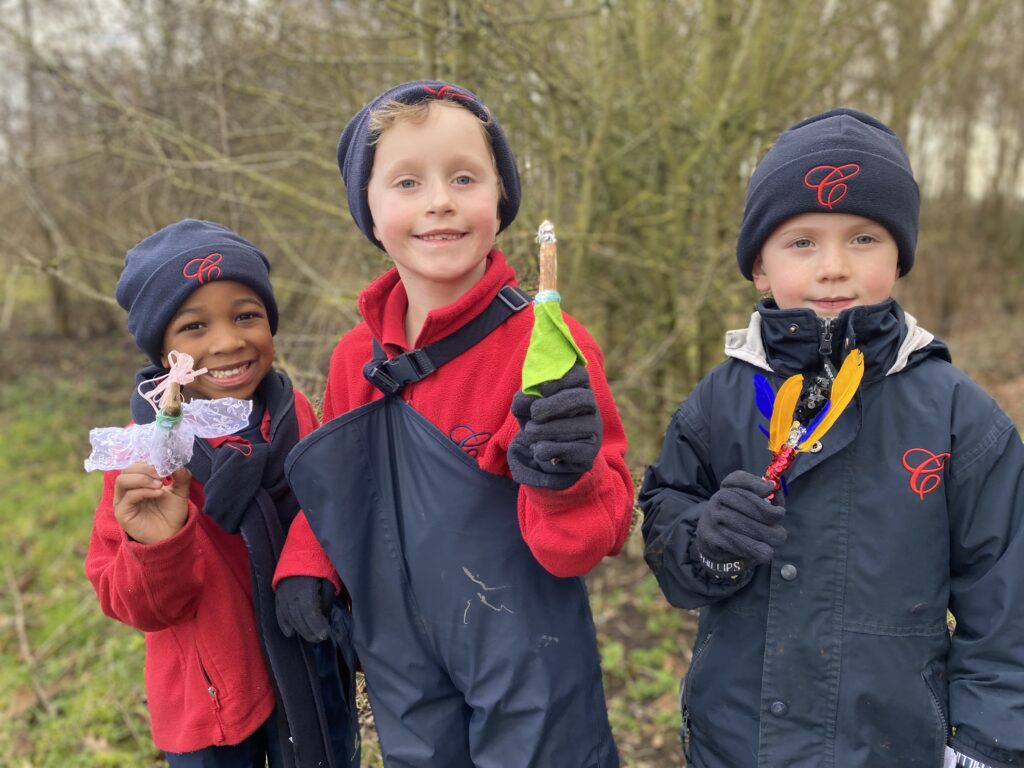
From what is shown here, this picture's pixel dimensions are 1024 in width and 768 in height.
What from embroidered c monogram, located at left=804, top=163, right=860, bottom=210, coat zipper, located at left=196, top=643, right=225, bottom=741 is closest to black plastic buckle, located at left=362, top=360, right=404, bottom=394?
coat zipper, located at left=196, top=643, right=225, bottom=741

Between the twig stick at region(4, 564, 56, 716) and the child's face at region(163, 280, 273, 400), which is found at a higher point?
the child's face at region(163, 280, 273, 400)

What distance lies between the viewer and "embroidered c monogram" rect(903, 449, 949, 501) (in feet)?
5.08

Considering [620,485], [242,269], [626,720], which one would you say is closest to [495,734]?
[620,485]

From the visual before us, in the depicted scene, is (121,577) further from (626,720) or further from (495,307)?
(626,720)

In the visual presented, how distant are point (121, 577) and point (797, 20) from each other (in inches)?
158

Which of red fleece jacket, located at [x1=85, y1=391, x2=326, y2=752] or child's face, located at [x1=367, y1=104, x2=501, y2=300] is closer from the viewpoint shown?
child's face, located at [x1=367, y1=104, x2=501, y2=300]

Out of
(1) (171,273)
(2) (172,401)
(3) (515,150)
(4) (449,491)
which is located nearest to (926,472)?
(4) (449,491)

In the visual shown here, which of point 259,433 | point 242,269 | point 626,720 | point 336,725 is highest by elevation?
point 242,269

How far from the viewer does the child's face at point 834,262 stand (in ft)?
5.23

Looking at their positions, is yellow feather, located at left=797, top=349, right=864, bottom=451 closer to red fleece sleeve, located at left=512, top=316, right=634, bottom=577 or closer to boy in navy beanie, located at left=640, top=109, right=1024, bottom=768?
boy in navy beanie, located at left=640, top=109, right=1024, bottom=768

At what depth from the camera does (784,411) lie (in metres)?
1.58

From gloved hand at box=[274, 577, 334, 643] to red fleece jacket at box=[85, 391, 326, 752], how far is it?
0.53 ft

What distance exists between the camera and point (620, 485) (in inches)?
59.6

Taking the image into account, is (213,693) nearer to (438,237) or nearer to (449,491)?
(449,491)
